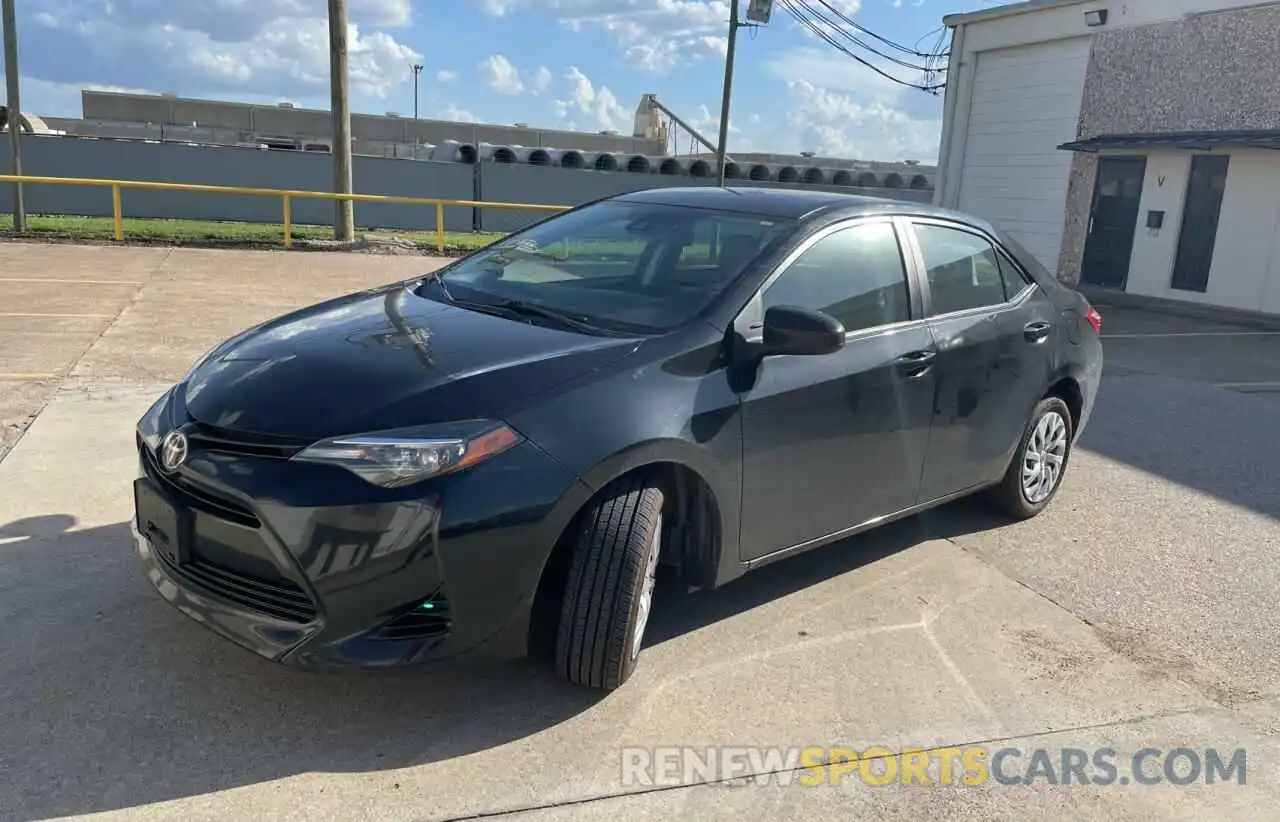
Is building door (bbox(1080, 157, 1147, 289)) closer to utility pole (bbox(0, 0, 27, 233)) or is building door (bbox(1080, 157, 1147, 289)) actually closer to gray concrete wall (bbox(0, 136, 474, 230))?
gray concrete wall (bbox(0, 136, 474, 230))

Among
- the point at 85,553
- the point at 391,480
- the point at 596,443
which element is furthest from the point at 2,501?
the point at 596,443

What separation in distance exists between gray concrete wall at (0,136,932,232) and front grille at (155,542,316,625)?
20.9m

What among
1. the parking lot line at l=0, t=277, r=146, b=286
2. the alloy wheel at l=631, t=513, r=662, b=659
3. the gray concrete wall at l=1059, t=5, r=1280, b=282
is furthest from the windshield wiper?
the gray concrete wall at l=1059, t=5, r=1280, b=282

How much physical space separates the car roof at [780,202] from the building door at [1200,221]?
13.0 m

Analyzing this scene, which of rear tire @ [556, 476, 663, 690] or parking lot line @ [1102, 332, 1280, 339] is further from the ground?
rear tire @ [556, 476, 663, 690]

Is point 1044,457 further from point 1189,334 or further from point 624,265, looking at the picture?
point 1189,334

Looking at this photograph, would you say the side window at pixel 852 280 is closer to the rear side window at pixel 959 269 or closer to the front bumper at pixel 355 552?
the rear side window at pixel 959 269

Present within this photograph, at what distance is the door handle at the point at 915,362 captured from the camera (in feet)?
13.2

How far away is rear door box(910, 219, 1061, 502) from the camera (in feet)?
14.1

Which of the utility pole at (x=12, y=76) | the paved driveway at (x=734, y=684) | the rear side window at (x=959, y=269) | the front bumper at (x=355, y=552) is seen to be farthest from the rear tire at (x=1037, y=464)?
the utility pole at (x=12, y=76)

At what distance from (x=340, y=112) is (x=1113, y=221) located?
14.0m

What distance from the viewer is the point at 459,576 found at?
2.75 metres

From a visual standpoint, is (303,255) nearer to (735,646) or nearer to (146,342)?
(146,342)

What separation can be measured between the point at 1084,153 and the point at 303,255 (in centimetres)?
1370
